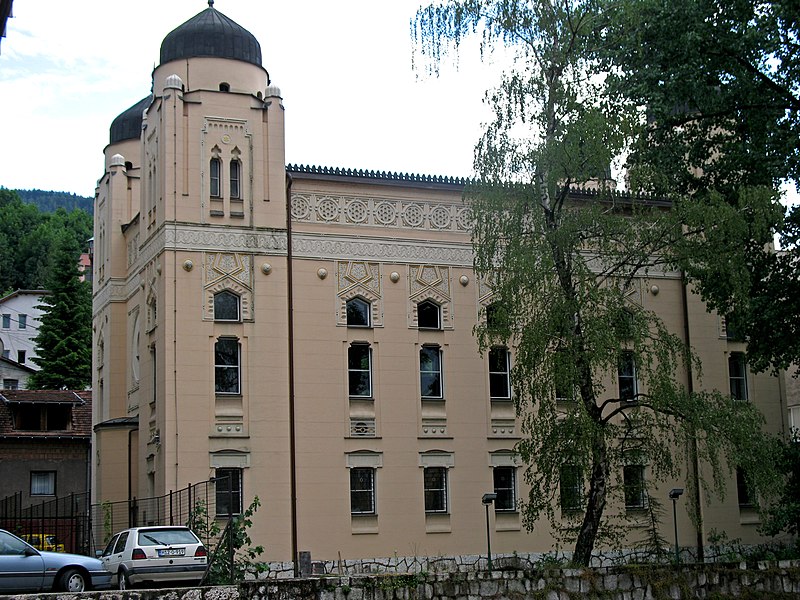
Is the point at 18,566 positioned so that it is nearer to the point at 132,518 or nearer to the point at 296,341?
the point at 296,341

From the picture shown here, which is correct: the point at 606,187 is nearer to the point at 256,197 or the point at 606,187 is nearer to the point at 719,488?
the point at 719,488

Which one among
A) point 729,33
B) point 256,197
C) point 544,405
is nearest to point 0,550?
point 544,405

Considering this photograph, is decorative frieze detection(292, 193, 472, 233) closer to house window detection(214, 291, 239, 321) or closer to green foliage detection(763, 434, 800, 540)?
house window detection(214, 291, 239, 321)

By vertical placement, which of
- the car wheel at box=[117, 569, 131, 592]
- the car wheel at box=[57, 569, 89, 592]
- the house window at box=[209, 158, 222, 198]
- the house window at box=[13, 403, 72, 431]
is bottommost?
the car wheel at box=[117, 569, 131, 592]

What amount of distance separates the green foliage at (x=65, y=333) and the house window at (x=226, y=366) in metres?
42.1

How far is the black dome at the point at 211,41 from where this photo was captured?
1420 inches

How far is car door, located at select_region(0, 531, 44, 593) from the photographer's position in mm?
19641

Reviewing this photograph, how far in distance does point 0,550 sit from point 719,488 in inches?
577

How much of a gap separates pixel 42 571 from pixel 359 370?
1500 cm

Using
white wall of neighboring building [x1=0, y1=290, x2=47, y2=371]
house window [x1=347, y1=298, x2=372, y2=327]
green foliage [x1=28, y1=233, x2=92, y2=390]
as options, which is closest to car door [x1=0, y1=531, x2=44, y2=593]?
house window [x1=347, y1=298, x2=372, y2=327]

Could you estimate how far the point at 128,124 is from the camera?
142ft

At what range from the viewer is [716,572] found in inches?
861

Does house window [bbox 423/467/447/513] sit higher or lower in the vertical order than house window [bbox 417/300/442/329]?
lower

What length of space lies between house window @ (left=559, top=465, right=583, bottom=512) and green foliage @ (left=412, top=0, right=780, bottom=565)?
0.60 ft
